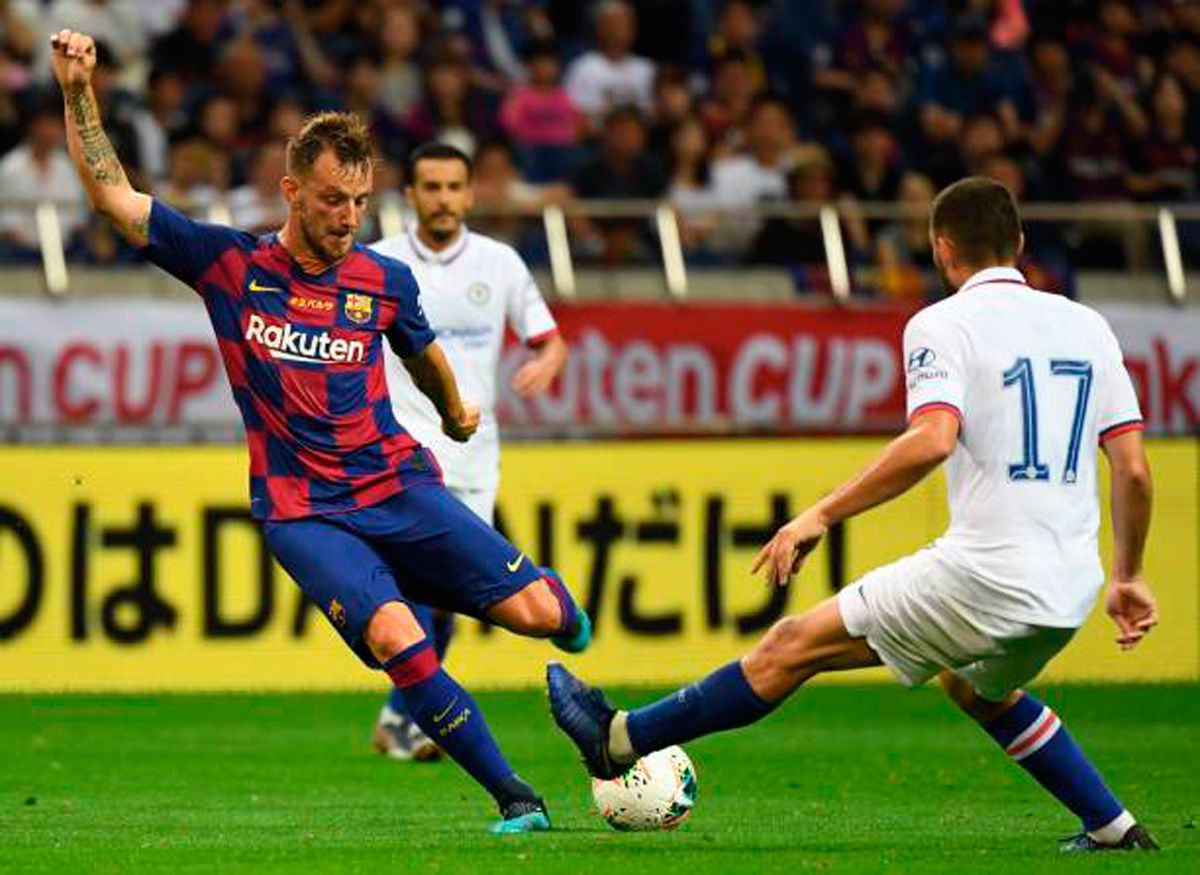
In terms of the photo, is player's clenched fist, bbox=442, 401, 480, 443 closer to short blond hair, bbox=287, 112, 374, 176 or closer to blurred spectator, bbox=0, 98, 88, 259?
short blond hair, bbox=287, 112, 374, 176

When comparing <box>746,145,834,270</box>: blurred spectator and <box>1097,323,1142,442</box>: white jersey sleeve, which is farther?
<box>746,145,834,270</box>: blurred spectator

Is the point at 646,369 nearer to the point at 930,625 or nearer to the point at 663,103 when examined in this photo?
the point at 663,103

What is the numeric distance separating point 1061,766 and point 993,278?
1.51 m

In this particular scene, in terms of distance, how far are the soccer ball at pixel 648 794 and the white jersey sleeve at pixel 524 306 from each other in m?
3.78

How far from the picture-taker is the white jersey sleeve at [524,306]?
39.6ft

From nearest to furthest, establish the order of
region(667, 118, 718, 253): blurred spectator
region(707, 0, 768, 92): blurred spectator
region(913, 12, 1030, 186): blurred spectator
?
1. region(667, 118, 718, 253): blurred spectator
2. region(707, 0, 768, 92): blurred spectator
3. region(913, 12, 1030, 186): blurred spectator

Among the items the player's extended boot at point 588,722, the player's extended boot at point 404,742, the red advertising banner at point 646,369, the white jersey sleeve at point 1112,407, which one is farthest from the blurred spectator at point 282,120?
the white jersey sleeve at point 1112,407

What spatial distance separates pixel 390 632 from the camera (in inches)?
329

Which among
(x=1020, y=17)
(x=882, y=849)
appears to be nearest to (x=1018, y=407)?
(x=882, y=849)

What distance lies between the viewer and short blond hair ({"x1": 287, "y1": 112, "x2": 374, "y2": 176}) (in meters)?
8.54

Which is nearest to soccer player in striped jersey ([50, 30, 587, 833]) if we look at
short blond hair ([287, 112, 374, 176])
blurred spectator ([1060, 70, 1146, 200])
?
short blond hair ([287, 112, 374, 176])

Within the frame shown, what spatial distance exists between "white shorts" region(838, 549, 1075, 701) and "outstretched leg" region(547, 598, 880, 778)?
0.08 m

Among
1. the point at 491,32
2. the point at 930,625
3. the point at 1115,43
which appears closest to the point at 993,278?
the point at 930,625

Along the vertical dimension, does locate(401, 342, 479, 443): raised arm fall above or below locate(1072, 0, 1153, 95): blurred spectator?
below
